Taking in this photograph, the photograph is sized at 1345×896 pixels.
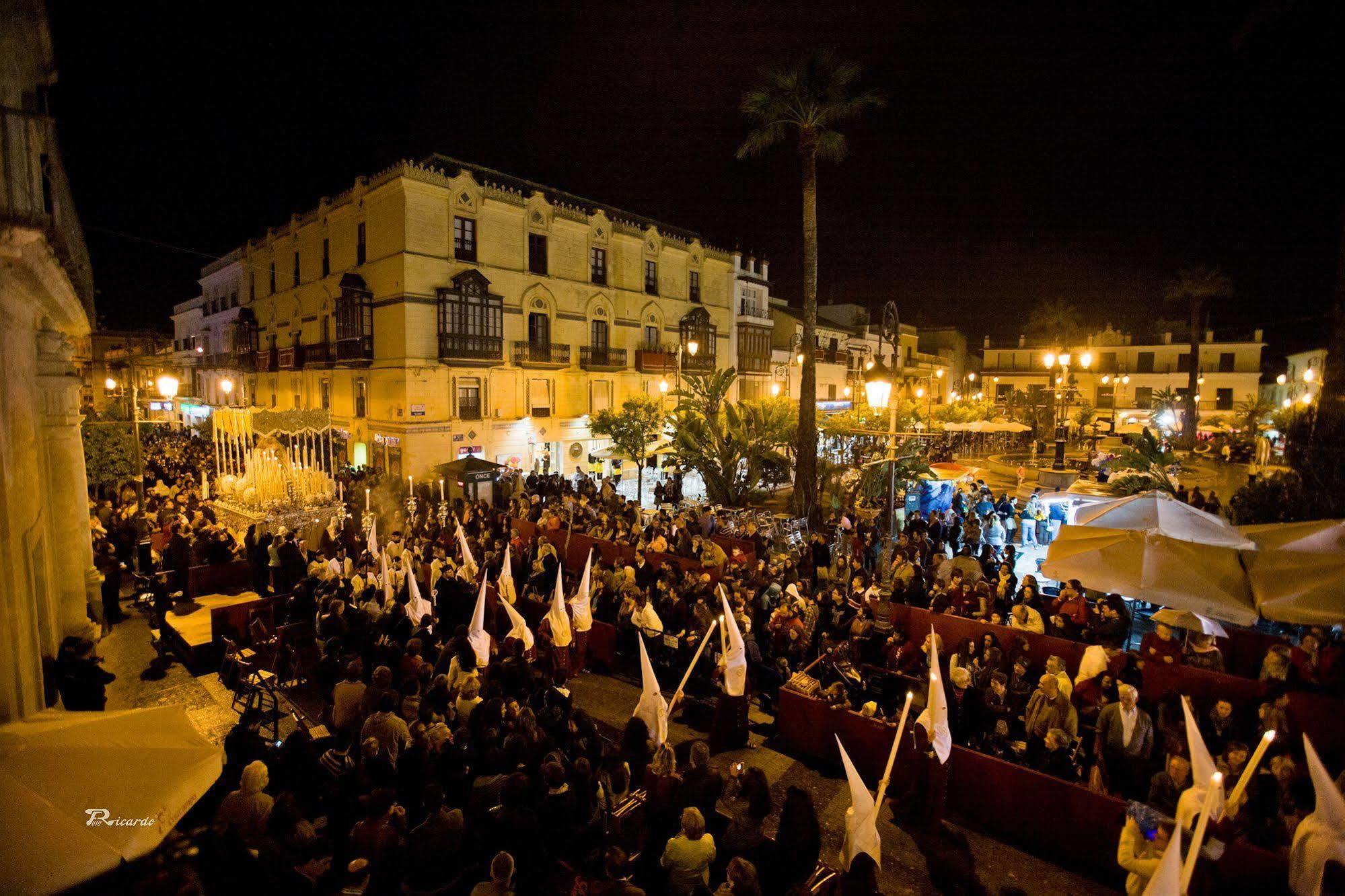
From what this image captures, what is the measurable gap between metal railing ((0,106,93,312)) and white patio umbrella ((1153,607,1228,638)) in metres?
13.1

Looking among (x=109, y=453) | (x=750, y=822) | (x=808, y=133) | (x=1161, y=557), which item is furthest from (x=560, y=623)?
(x=109, y=453)

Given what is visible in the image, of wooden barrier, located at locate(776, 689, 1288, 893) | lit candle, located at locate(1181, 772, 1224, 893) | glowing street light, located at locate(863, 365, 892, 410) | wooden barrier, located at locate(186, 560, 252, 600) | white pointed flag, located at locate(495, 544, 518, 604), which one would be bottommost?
wooden barrier, located at locate(776, 689, 1288, 893)

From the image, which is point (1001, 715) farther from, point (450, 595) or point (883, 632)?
point (450, 595)

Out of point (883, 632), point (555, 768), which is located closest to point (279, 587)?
point (555, 768)

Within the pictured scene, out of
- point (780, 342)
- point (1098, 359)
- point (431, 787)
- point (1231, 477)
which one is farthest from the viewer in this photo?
point (1098, 359)

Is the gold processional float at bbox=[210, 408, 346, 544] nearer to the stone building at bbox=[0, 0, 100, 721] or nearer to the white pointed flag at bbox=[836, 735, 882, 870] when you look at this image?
the stone building at bbox=[0, 0, 100, 721]

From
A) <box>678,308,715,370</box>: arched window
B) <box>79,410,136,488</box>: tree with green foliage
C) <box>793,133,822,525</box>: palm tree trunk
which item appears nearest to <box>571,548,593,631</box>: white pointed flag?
<box>793,133,822,525</box>: palm tree trunk

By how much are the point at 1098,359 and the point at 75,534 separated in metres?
69.2

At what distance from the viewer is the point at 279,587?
13055 millimetres

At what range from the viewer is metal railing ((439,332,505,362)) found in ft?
88.6

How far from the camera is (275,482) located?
15.0 meters

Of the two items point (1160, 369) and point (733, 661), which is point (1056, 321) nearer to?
point (1160, 369)

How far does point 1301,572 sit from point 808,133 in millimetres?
15974

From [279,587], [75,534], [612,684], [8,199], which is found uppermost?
[8,199]
